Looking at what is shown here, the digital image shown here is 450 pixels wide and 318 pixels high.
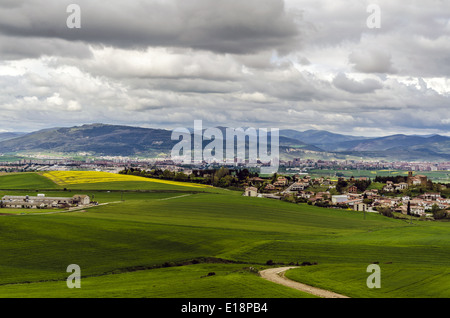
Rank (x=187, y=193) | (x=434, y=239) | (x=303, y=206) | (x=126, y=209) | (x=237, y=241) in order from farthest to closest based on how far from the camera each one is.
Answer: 1. (x=187, y=193)
2. (x=303, y=206)
3. (x=126, y=209)
4. (x=434, y=239)
5. (x=237, y=241)

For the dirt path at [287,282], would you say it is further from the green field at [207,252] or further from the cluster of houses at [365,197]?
the cluster of houses at [365,197]

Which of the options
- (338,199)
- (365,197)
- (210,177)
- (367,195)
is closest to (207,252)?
(338,199)

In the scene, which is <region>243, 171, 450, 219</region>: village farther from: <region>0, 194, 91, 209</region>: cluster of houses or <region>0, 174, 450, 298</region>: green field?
<region>0, 194, 91, 209</region>: cluster of houses

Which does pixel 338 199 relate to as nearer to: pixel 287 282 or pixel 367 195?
pixel 367 195

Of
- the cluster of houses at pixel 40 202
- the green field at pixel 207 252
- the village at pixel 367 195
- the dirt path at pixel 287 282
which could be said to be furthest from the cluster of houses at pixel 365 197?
the dirt path at pixel 287 282
